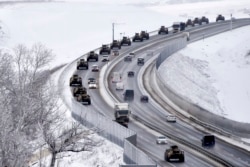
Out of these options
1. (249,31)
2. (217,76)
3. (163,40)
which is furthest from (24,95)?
(249,31)

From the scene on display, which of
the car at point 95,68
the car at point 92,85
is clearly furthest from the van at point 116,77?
the car at point 95,68

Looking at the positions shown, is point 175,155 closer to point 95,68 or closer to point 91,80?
point 91,80

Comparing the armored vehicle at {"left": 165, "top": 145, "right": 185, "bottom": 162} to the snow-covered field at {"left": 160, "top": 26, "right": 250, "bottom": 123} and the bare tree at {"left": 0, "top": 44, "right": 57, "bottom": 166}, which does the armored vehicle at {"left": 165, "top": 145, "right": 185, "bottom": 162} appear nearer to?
the bare tree at {"left": 0, "top": 44, "right": 57, "bottom": 166}

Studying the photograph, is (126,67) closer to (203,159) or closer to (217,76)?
(217,76)

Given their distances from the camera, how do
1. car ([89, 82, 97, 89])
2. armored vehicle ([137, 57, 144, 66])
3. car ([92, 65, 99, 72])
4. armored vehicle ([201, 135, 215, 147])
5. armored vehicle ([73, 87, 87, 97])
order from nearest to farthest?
armored vehicle ([201, 135, 215, 147])
armored vehicle ([73, 87, 87, 97])
car ([89, 82, 97, 89])
car ([92, 65, 99, 72])
armored vehicle ([137, 57, 144, 66])

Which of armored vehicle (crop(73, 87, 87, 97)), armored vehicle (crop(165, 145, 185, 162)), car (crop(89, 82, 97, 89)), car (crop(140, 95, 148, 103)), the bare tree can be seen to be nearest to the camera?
the bare tree

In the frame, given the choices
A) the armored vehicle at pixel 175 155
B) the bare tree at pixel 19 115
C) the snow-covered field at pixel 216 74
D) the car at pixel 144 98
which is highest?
the bare tree at pixel 19 115

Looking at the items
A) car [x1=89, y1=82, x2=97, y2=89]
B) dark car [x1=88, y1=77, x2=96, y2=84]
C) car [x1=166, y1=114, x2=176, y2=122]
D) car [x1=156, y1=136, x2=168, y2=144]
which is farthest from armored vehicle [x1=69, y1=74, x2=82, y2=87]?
car [x1=156, y1=136, x2=168, y2=144]

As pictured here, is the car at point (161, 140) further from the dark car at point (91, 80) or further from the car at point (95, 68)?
the car at point (95, 68)

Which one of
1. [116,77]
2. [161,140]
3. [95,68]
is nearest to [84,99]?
[116,77]
